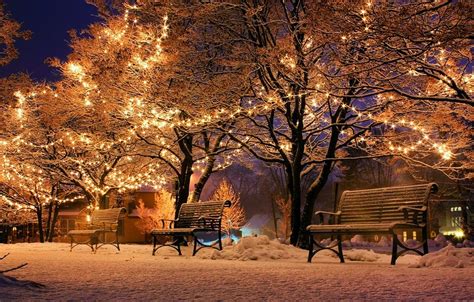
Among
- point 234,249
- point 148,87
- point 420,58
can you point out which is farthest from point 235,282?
point 148,87

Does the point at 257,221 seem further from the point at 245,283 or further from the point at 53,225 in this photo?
the point at 245,283

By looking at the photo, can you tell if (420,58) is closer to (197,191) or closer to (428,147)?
(428,147)

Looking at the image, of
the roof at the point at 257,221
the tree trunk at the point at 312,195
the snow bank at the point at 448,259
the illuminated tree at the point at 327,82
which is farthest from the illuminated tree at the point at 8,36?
the roof at the point at 257,221

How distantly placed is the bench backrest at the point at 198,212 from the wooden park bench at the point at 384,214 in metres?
2.58

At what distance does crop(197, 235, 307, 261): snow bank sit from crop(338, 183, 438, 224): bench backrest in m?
1.18

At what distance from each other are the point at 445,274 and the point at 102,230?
373 inches

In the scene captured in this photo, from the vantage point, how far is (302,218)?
1264cm

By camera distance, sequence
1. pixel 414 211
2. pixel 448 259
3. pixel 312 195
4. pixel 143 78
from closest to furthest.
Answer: pixel 448 259 → pixel 414 211 → pixel 143 78 → pixel 312 195

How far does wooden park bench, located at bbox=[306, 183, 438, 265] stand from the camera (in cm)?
769

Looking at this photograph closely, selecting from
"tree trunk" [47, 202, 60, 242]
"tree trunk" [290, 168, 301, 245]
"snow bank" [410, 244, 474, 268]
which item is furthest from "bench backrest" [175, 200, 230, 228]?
"tree trunk" [47, 202, 60, 242]

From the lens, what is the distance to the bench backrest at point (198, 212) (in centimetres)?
1111

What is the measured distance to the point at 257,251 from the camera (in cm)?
936

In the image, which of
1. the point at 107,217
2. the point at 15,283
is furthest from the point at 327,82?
the point at 15,283

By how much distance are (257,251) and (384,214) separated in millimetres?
2272
